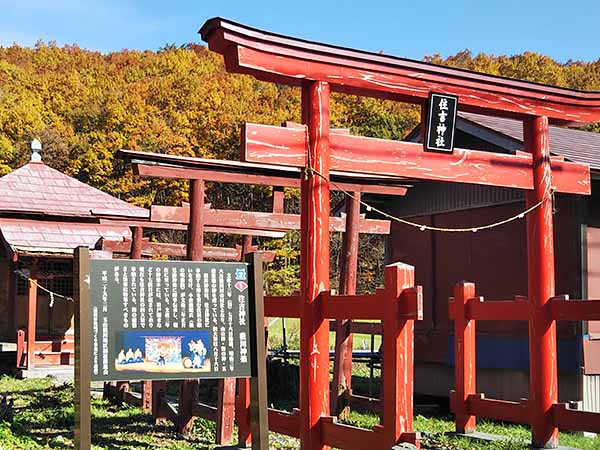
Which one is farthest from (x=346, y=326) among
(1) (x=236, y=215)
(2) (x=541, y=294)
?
(2) (x=541, y=294)

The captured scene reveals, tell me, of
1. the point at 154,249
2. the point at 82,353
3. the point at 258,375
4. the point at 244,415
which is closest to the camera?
the point at 82,353

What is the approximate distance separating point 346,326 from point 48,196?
522 inches

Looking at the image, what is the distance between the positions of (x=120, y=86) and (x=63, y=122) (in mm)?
4909

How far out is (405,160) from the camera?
26.4 ft

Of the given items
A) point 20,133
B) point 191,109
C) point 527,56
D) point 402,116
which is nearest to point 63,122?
point 20,133

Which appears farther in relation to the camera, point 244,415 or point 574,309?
point 244,415

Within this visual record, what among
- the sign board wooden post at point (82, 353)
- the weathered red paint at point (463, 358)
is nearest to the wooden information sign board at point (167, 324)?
the sign board wooden post at point (82, 353)

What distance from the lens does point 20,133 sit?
40656 millimetres

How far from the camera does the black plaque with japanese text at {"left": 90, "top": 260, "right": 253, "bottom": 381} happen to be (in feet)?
19.4

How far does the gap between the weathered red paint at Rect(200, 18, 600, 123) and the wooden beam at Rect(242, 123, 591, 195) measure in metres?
0.54

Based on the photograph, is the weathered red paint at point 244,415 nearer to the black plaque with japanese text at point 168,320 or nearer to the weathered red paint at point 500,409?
the black plaque with japanese text at point 168,320

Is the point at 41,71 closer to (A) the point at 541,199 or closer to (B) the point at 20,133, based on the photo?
(B) the point at 20,133

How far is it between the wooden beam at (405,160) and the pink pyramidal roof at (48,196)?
1307 cm

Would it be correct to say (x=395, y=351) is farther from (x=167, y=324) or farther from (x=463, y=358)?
(x=463, y=358)
